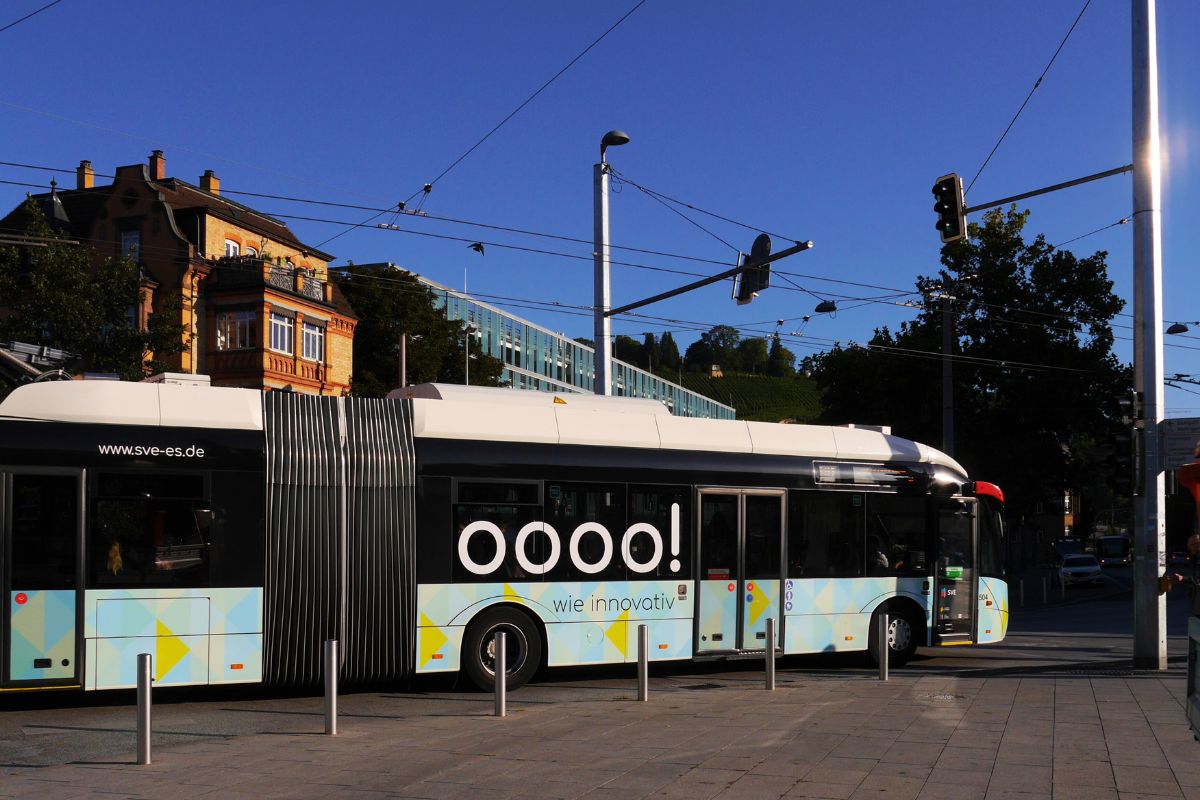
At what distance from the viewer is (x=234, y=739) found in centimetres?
997

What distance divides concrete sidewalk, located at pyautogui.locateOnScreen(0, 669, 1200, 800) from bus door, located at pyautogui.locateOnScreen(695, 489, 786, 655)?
1170 mm

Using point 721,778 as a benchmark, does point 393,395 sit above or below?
above

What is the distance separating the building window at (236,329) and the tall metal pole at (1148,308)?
3437 centimetres

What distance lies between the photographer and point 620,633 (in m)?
13.7

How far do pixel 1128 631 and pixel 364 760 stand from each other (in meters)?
19.0

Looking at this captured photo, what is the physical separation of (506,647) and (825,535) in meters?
4.48

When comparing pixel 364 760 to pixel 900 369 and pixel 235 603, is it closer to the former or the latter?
pixel 235 603

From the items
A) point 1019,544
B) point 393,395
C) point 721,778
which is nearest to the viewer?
point 721,778

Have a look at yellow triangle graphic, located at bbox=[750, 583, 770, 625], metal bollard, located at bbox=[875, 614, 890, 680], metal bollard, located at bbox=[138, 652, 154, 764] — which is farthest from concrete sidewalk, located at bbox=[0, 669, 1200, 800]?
yellow triangle graphic, located at bbox=[750, 583, 770, 625]

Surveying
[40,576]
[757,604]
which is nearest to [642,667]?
[757,604]

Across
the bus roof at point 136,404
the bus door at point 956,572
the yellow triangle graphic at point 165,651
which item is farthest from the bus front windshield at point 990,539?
the yellow triangle graphic at point 165,651

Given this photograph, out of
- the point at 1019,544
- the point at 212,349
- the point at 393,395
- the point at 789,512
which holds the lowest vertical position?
the point at 1019,544

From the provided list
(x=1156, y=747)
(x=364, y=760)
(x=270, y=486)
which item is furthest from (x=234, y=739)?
(x=1156, y=747)

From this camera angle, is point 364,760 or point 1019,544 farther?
point 1019,544
